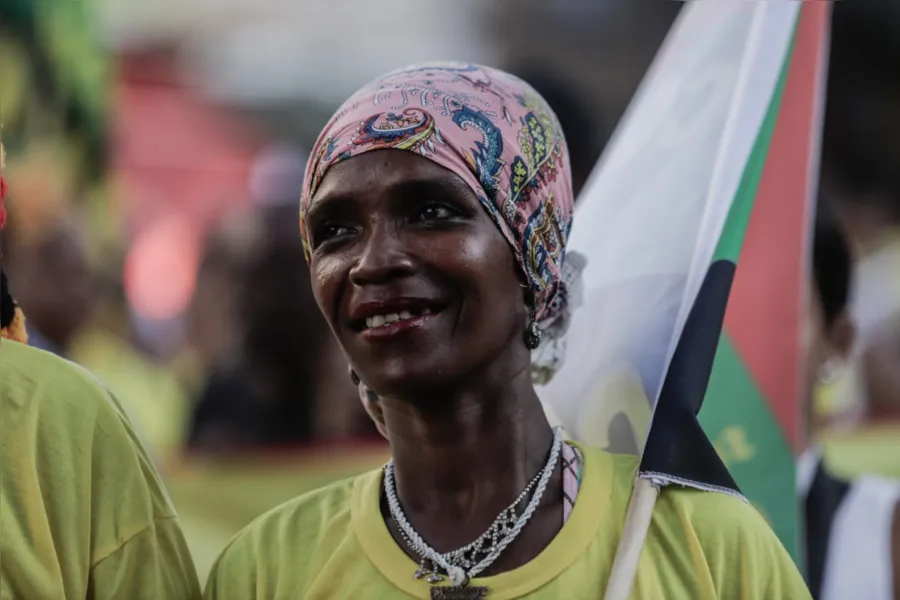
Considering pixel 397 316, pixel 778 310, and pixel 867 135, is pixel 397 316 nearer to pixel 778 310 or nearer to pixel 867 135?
pixel 778 310

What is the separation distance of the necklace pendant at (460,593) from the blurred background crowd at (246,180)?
1.50 meters

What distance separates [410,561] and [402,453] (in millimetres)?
213

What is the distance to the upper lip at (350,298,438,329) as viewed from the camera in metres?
2.03

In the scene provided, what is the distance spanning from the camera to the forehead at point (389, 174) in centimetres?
206

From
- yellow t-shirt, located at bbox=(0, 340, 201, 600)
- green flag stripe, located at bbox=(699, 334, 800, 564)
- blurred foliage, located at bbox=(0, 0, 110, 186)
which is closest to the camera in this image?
yellow t-shirt, located at bbox=(0, 340, 201, 600)

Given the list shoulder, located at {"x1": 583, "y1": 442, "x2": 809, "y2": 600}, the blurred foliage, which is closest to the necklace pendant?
shoulder, located at {"x1": 583, "y1": 442, "x2": 809, "y2": 600}

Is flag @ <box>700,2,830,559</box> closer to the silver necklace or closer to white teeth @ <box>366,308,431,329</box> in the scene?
the silver necklace

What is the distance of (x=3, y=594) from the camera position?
1.82 meters

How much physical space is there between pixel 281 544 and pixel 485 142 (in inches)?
32.3

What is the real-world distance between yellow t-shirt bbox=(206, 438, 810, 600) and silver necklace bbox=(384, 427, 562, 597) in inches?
1.2

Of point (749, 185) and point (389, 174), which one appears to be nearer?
point (389, 174)

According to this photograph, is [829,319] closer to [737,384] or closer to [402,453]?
[737,384]

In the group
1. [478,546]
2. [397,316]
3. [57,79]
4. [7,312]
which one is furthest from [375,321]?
[57,79]

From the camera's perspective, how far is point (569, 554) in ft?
6.66
